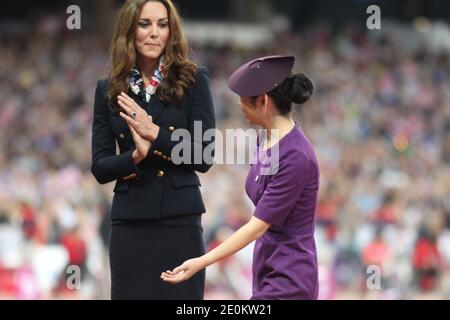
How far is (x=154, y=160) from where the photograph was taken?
16.4 ft

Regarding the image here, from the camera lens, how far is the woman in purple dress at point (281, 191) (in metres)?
4.71

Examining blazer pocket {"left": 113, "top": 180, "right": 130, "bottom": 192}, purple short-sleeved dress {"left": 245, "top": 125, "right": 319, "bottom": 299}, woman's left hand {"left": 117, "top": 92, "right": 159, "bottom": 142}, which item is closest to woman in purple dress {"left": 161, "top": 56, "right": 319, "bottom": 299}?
purple short-sleeved dress {"left": 245, "top": 125, "right": 319, "bottom": 299}

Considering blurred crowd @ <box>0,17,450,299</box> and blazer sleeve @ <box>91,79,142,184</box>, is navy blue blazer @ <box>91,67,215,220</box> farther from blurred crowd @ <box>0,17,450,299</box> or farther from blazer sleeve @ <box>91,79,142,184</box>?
blurred crowd @ <box>0,17,450,299</box>

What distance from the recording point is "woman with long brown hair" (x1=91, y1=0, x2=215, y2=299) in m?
4.96

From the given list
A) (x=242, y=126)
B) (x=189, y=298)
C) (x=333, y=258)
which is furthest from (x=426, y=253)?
(x=189, y=298)

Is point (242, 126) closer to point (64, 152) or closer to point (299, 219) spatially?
point (64, 152)

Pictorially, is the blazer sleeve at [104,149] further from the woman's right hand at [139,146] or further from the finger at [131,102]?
the finger at [131,102]

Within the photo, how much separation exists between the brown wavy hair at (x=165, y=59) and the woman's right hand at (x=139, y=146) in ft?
0.55

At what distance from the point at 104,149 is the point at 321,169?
967 cm

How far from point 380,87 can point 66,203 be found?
6561mm

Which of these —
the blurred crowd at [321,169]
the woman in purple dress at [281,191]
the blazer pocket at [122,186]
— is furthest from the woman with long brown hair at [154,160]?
the blurred crowd at [321,169]

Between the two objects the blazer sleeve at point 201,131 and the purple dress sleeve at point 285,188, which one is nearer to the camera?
the purple dress sleeve at point 285,188

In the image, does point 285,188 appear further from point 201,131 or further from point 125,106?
point 125,106

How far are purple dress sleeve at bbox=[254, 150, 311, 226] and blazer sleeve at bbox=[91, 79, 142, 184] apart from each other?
0.59 meters
